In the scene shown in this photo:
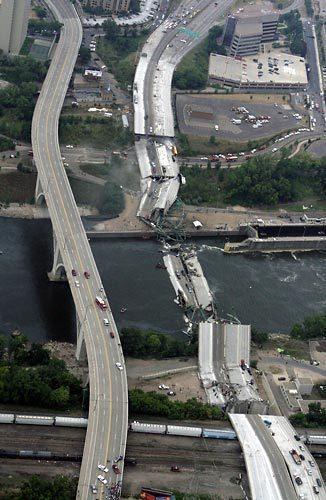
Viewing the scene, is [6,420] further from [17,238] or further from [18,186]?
[18,186]

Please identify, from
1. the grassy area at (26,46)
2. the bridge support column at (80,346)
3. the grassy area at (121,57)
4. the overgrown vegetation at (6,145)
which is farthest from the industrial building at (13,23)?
the bridge support column at (80,346)

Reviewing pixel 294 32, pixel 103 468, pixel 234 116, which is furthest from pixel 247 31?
pixel 103 468

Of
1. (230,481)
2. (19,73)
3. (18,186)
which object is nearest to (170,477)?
(230,481)

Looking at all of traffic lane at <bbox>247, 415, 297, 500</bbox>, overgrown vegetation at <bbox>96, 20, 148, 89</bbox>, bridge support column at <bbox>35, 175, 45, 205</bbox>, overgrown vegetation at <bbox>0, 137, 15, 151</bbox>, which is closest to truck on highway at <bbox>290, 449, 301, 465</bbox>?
traffic lane at <bbox>247, 415, 297, 500</bbox>

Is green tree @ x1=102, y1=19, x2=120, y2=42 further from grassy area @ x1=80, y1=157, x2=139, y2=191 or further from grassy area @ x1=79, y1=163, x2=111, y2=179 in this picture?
grassy area @ x1=79, y1=163, x2=111, y2=179

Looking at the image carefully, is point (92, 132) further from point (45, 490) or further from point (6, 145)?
point (45, 490)

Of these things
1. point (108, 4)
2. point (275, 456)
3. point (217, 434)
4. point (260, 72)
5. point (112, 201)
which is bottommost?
point (275, 456)
